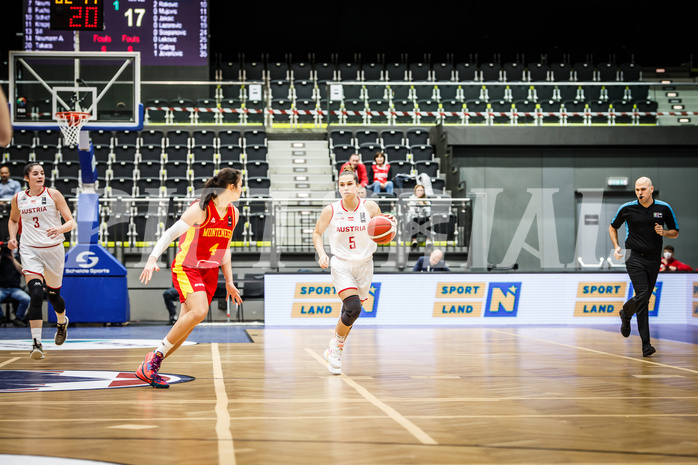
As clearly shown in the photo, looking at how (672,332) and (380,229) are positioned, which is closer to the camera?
(380,229)

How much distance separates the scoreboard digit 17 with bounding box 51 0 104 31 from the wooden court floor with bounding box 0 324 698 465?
585 cm

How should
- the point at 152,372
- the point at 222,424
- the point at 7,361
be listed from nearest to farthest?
1. the point at 222,424
2. the point at 152,372
3. the point at 7,361

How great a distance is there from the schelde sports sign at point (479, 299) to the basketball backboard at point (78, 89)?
169 inches

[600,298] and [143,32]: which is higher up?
[143,32]

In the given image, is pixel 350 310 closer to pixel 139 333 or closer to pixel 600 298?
pixel 139 333

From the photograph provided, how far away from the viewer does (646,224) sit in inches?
380

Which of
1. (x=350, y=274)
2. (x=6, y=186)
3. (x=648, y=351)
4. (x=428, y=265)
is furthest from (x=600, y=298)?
(x=6, y=186)

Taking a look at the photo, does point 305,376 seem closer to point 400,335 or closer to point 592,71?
point 400,335

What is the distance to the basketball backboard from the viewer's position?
13.1m

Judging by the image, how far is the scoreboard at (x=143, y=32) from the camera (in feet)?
68.3

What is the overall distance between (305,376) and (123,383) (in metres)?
1.73

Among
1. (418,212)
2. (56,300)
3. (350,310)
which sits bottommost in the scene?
(56,300)

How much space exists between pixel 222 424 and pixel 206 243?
7.36 feet

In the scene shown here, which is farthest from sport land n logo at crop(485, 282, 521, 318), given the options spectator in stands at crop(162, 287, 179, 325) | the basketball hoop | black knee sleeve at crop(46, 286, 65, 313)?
black knee sleeve at crop(46, 286, 65, 313)
